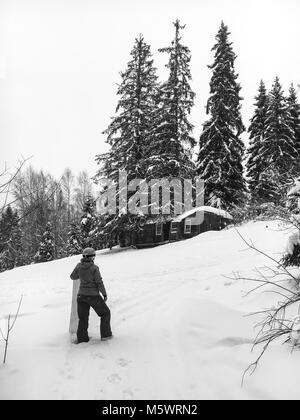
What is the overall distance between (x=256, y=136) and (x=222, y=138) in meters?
7.89

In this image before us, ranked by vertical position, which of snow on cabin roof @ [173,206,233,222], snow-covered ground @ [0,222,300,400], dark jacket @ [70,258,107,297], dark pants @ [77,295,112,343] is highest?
snow on cabin roof @ [173,206,233,222]

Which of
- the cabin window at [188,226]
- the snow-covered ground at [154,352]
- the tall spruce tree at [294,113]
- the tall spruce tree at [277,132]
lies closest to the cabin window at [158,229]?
the cabin window at [188,226]

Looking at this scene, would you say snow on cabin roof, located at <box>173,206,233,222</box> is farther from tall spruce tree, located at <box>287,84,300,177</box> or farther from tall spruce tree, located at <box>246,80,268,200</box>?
tall spruce tree, located at <box>287,84,300,177</box>

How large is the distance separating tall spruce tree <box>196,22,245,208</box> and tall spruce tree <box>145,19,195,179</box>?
250 centimetres

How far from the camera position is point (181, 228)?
982 inches

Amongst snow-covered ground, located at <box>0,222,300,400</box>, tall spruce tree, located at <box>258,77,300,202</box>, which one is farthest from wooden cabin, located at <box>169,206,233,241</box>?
snow-covered ground, located at <box>0,222,300,400</box>

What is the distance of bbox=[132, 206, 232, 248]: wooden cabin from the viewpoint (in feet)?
80.2

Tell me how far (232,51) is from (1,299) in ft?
85.3

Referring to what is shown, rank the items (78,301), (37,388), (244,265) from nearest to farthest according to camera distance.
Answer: (37,388), (78,301), (244,265)

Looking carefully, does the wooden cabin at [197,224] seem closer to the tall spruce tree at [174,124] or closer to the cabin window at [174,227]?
the cabin window at [174,227]

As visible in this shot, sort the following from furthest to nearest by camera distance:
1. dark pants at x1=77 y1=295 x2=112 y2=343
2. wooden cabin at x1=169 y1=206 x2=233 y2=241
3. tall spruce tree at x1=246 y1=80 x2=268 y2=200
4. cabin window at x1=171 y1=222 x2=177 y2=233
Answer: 1. tall spruce tree at x1=246 y1=80 x2=268 y2=200
2. cabin window at x1=171 y1=222 x2=177 y2=233
3. wooden cabin at x1=169 y1=206 x2=233 y2=241
4. dark pants at x1=77 y1=295 x2=112 y2=343

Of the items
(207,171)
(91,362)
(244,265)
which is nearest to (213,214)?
(207,171)
